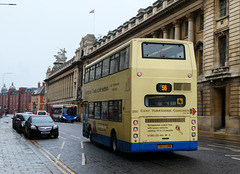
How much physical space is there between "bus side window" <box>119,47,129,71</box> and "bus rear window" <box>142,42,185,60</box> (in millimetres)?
629

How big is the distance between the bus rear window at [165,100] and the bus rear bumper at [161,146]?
4.14 feet

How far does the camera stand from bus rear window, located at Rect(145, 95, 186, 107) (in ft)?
37.0

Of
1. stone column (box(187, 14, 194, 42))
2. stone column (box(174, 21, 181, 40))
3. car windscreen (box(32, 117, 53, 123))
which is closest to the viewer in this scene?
car windscreen (box(32, 117, 53, 123))

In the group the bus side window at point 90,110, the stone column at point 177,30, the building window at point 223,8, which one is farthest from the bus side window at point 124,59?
the stone column at point 177,30

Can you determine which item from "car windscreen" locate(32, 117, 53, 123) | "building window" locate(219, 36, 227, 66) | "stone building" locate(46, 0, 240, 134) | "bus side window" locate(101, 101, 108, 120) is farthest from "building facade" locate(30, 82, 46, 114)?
"bus side window" locate(101, 101, 108, 120)

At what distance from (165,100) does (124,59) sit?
2.08 meters

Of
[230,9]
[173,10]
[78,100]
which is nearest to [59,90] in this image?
[78,100]

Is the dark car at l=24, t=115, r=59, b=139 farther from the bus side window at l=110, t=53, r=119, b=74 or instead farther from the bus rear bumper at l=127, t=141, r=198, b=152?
the bus rear bumper at l=127, t=141, r=198, b=152

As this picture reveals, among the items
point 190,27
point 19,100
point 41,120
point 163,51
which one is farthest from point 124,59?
point 19,100

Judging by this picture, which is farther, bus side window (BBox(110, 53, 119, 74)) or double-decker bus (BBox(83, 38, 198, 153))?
bus side window (BBox(110, 53, 119, 74))

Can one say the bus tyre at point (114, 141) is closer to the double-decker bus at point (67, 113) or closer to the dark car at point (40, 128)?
the dark car at point (40, 128)

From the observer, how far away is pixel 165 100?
1136cm

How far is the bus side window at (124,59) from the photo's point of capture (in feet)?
38.6

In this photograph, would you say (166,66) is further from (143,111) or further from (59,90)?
(59,90)
